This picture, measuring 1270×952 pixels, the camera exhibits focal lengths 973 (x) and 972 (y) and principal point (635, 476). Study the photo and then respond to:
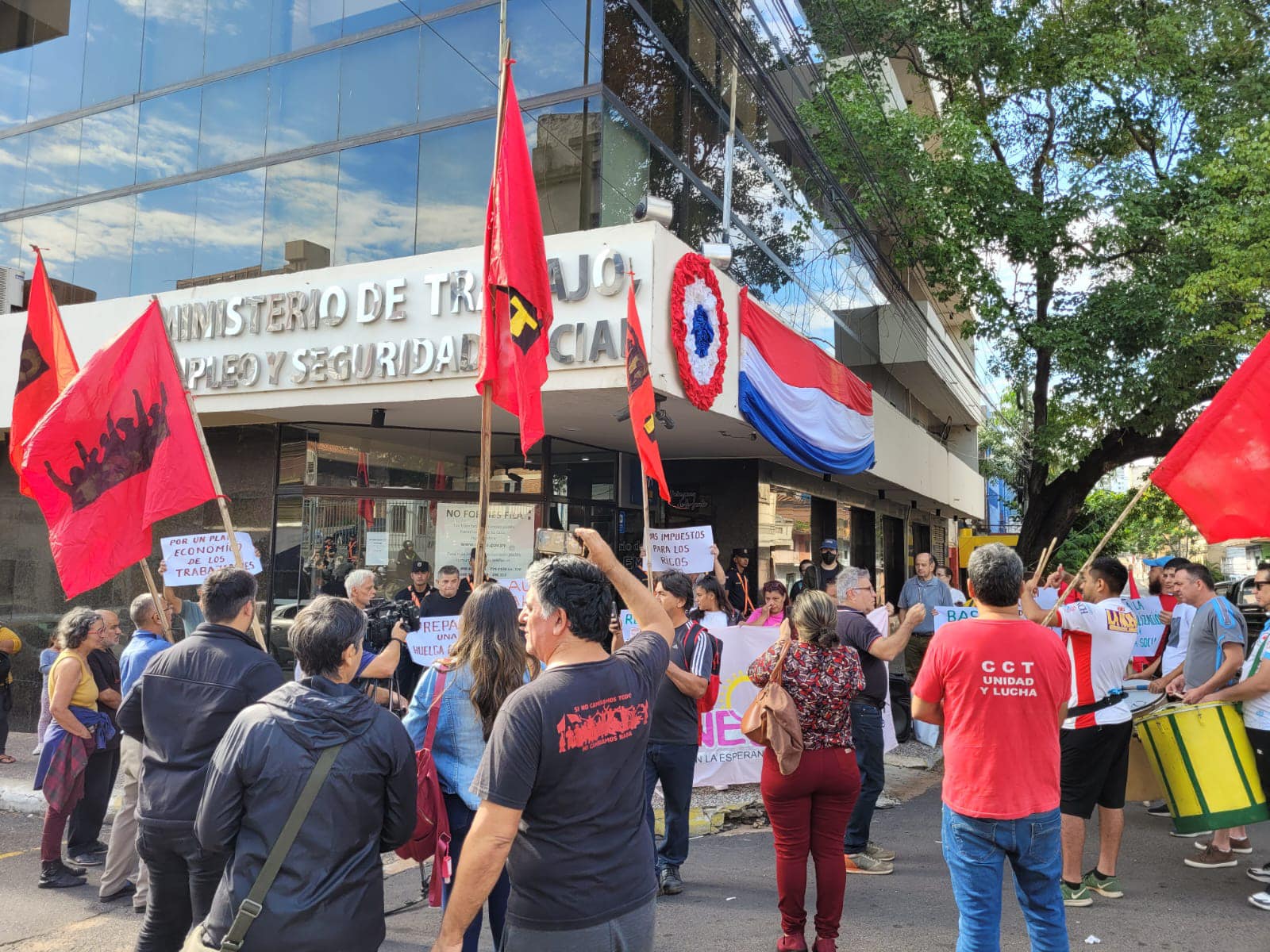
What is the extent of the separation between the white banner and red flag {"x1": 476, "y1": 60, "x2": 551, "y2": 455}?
20.0ft

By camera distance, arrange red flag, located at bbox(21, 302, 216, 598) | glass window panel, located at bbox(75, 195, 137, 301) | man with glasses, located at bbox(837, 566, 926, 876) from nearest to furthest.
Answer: red flag, located at bbox(21, 302, 216, 598) < man with glasses, located at bbox(837, 566, 926, 876) < glass window panel, located at bbox(75, 195, 137, 301)

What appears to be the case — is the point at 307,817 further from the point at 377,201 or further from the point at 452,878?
the point at 377,201

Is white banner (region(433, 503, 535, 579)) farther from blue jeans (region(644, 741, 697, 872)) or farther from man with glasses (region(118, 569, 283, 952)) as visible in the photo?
man with glasses (region(118, 569, 283, 952))

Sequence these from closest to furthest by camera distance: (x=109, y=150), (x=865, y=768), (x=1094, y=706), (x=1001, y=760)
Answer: (x=1001, y=760) → (x=1094, y=706) → (x=865, y=768) → (x=109, y=150)

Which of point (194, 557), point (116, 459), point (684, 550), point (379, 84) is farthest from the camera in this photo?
point (379, 84)

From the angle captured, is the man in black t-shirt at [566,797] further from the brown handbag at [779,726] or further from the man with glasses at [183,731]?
the brown handbag at [779,726]

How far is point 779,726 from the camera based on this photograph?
183 inches

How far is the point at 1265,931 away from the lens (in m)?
5.08

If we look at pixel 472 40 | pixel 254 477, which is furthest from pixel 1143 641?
pixel 254 477

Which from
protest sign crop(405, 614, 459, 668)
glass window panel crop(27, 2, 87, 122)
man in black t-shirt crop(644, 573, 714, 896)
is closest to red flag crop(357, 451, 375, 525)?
protest sign crop(405, 614, 459, 668)

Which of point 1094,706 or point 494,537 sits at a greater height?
point 494,537

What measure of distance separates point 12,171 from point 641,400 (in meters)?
11.7

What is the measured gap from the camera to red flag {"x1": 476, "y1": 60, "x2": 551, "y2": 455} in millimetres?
5395

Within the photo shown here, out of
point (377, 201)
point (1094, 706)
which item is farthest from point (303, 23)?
point (1094, 706)
